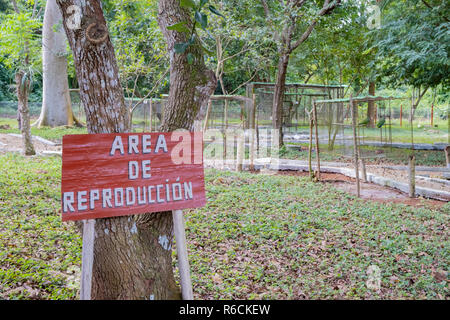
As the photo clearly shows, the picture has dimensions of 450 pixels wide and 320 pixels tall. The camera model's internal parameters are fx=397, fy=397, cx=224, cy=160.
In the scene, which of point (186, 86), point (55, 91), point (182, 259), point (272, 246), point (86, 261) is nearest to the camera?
point (86, 261)

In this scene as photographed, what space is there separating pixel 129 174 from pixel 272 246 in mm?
2492

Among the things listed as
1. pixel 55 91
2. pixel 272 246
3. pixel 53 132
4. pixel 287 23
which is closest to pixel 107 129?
pixel 272 246

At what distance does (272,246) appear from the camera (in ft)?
14.9

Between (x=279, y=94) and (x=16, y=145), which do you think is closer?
(x=16, y=145)

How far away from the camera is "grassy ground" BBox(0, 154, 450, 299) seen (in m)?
3.55

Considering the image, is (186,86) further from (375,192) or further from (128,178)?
(375,192)

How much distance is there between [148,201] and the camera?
2.56 meters

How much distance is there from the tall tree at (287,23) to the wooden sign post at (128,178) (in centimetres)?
801

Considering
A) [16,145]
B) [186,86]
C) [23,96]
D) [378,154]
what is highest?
[23,96]

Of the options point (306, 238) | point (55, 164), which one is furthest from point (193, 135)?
point (55, 164)

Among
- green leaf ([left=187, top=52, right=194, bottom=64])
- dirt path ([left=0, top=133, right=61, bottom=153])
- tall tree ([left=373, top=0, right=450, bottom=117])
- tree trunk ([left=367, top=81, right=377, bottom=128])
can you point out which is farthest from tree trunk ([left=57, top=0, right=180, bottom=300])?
tree trunk ([left=367, top=81, right=377, bottom=128])

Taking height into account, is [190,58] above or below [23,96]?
below
